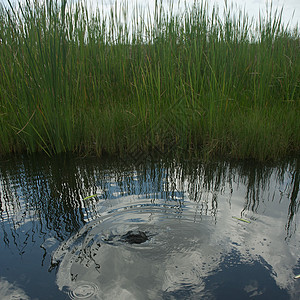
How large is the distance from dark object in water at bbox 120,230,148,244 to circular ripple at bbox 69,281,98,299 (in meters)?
0.40

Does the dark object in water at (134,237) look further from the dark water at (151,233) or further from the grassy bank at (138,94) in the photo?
the grassy bank at (138,94)

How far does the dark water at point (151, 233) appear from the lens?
1438 millimetres

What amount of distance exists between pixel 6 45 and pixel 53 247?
2883 mm

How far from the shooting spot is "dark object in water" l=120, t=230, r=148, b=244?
178 cm

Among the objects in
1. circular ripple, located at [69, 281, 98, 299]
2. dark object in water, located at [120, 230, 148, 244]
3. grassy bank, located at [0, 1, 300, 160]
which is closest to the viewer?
circular ripple, located at [69, 281, 98, 299]

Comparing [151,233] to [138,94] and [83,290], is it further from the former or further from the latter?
[138,94]

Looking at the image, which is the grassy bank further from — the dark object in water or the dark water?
the dark object in water

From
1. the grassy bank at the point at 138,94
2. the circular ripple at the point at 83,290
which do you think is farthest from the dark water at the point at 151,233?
the grassy bank at the point at 138,94

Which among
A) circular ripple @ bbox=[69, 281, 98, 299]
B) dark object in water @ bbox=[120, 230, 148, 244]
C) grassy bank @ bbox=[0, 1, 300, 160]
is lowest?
circular ripple @ bbox=[69, 281, 98, 299]

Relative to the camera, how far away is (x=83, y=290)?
55.3 inches

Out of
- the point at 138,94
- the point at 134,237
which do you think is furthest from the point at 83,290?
the point at 138,94

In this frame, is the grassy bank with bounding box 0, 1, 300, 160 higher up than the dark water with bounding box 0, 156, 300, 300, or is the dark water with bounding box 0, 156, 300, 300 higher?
the grassy bank with bounding box 0, 1, 300, 160

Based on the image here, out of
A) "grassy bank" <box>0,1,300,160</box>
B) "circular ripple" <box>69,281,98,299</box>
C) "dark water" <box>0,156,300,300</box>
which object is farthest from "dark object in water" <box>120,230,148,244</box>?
"grassy bank" <box>0,1,300,160</box>

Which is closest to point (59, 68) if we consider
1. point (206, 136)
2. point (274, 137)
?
point (206, 136)
